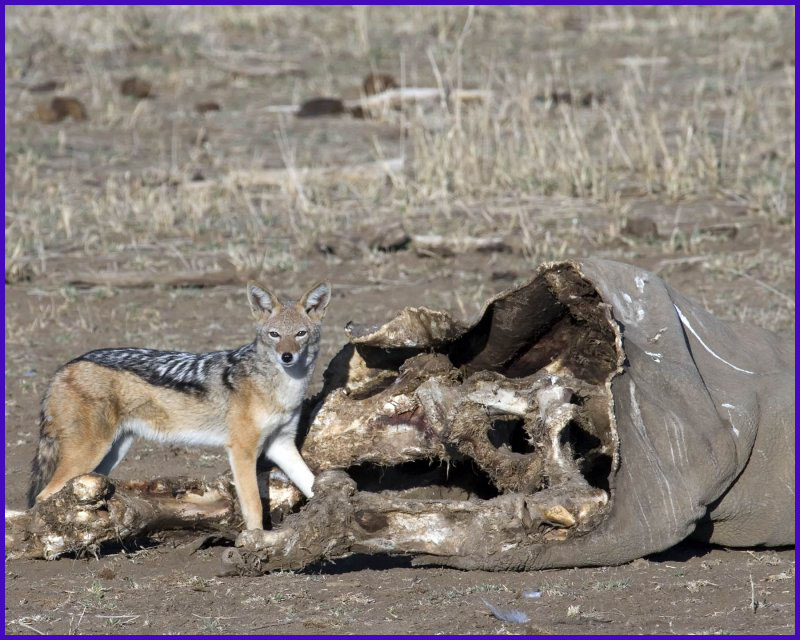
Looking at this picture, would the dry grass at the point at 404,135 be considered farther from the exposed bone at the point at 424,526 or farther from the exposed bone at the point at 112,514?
the exposed bone at the point at 112,514

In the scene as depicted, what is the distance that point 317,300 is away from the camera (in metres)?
6.45

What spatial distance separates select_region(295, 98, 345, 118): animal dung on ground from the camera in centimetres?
1559

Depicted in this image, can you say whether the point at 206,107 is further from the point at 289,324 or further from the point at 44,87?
the point at 289,324

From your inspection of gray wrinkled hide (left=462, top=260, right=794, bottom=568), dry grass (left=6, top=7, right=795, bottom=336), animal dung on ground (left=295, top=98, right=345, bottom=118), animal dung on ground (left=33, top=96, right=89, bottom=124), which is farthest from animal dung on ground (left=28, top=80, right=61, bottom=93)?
gray wrinkled hide (left=462, top=260, right=794, bottom=568)

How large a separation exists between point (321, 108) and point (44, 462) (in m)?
10.2

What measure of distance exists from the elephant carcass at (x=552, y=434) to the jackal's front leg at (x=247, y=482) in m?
0.33

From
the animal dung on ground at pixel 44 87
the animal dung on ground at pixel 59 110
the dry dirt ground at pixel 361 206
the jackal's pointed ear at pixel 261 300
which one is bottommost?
the dry dirt ground at pixel 361 206

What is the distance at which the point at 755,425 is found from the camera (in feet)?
19.0

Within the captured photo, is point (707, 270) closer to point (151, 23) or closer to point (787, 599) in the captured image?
point (787, 599)

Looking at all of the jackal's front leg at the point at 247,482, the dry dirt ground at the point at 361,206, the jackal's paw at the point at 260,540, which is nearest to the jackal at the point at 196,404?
the jackal's front leg at the point at 247,482

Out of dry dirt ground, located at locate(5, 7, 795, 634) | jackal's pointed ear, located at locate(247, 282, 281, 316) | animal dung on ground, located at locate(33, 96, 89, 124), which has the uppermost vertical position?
animal dung on ground, located at locate(33, 96, 89, 124)

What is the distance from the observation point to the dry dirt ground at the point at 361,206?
5.09 m

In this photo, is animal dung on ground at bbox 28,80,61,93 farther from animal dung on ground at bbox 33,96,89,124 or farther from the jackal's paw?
the jackal's paw

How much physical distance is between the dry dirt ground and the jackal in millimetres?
512
